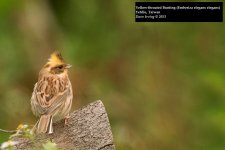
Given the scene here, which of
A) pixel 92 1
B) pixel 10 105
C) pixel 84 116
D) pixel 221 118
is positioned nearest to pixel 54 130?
pixel 84 116

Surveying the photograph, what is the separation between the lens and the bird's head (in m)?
9.18

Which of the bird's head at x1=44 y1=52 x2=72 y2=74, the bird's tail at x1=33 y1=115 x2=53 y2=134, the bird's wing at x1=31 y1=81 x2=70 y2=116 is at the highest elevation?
the bird's head at x1=44 y1=52 x2=72 y2=74

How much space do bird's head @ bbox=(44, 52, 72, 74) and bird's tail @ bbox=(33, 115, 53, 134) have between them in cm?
52

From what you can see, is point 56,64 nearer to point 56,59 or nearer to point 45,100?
point 56,59

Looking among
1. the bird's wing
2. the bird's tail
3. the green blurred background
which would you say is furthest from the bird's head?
the green blurred background

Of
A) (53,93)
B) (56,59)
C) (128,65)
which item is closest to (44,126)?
(56,59)

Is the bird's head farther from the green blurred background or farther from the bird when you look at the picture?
the green blurred background

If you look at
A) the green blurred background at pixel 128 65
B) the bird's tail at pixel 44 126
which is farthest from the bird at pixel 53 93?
the green blurred background at pixel 128 65

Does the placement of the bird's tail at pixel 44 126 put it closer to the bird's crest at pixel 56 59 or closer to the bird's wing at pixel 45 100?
the bird's wing at pixel 45 100

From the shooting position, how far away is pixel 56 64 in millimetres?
9289

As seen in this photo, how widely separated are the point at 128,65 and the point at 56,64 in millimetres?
4122

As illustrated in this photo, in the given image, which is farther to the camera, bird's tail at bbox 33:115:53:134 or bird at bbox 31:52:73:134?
bird at bbox 31:52:73:134

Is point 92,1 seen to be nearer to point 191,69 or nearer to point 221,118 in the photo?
point 191,69

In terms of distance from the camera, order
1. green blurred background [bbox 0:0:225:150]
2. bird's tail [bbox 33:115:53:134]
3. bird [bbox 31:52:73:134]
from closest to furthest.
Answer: bird's tail [bbox 33:115:53:134], bird [bbox 31:52:73:134], green blurred background [bbox 0:0:225:150]
